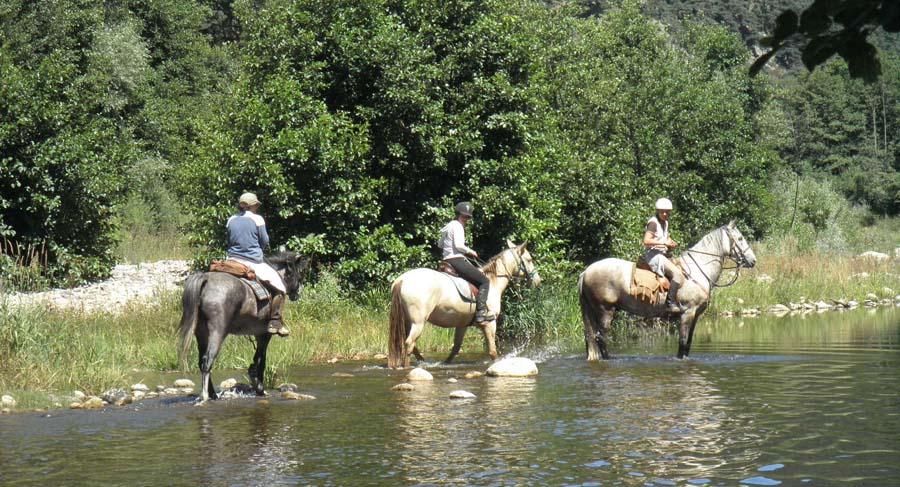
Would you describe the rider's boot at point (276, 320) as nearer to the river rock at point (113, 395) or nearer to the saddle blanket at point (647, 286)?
the river rock at point (113, 395)

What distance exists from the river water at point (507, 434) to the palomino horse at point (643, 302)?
1929 millimetres

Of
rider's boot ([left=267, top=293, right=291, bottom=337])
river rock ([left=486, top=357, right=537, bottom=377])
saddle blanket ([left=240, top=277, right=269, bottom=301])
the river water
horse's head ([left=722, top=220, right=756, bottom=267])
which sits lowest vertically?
the river water

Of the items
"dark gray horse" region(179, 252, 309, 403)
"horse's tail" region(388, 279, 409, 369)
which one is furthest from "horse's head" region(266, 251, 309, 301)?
"horse's tail" region(388, 279, 409, 369)

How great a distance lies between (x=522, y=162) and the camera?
2341cm

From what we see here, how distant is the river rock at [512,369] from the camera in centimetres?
1587

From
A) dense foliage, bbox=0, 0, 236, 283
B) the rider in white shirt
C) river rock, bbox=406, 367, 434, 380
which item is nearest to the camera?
river rock, bbox=406, 367, 434, 380

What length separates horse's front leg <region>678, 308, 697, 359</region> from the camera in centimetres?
1838

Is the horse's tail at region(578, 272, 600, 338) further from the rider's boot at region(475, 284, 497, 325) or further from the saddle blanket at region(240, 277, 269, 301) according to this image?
the saddle blanket at region(240, 277, 269, 301)

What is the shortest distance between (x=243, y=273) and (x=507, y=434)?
15.9ft

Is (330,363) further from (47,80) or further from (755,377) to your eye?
(47,80)

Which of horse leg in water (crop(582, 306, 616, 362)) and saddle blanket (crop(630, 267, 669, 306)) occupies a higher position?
saddle blanket (crop(630, 267, 669, 306))

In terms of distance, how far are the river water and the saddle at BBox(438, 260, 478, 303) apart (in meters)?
1.49

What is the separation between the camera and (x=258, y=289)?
45.7 feet

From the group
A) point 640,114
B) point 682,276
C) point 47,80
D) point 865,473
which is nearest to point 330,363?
point 682,276
